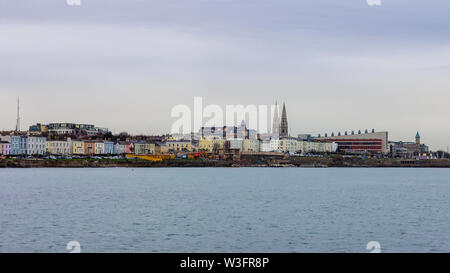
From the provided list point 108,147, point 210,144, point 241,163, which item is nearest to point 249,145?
point 210,144

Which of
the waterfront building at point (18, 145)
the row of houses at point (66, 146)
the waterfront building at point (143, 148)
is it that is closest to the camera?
the waterfront building at point (18, 145)

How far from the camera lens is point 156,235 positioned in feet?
71.9

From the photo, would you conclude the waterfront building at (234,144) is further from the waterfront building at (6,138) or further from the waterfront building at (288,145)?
the waterfront building at (6,138)

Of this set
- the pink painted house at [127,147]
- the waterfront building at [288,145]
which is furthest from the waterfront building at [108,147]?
the waterfront building at [288,145]

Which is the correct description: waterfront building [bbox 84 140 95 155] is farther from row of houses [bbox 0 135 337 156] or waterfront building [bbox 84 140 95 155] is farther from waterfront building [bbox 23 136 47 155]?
waterfront building [bbox 23 136 47 155]

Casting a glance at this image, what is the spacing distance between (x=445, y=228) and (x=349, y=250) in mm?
7265

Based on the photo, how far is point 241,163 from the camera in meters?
136

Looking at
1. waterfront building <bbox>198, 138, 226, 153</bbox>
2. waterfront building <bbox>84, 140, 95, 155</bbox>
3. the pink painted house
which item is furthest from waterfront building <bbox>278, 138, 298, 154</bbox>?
waterfront building <bbox>84, 140, 95, 155</bbox>

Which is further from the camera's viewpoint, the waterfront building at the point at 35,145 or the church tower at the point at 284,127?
the church tower at the point at 284,127

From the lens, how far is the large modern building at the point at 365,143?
578ft

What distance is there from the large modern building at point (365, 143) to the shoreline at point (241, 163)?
1058cm

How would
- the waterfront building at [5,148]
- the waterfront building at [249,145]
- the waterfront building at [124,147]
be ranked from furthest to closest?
the waterfront building at [249,145] → the waterfront building at [124,147] → the waterfront building at [5,148]

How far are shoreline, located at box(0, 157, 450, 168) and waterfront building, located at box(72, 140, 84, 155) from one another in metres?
15.4
